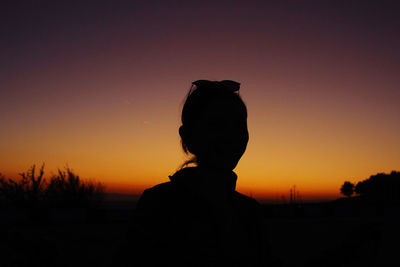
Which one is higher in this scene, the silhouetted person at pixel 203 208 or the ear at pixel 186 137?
the ear at pixel 186 137

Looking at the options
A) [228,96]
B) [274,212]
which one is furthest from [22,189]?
[228,96]

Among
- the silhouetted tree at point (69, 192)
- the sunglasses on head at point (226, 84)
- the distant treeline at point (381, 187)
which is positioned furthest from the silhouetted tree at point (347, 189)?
the sunglasses on head at point (226, 84)

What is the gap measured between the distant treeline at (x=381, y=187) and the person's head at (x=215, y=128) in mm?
57264

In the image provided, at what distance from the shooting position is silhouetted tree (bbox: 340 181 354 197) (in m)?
88.4

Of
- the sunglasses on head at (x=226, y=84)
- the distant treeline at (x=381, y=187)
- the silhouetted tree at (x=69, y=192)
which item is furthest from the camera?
the distant treeline at (x=381, y=187)

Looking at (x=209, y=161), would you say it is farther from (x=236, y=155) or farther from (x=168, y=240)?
(x=168, y=240)

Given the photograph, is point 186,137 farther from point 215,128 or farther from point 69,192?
point 69,192

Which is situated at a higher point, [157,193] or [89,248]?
[157,193]

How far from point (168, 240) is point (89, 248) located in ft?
26.0

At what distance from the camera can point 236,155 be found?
3.74ft

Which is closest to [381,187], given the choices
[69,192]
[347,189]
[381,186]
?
[381,186]

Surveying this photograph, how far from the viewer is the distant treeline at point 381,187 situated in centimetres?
5384

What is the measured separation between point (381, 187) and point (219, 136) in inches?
2870

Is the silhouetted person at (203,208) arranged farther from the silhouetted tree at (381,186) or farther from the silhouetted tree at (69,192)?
the silhouetted tree at (381,186)
